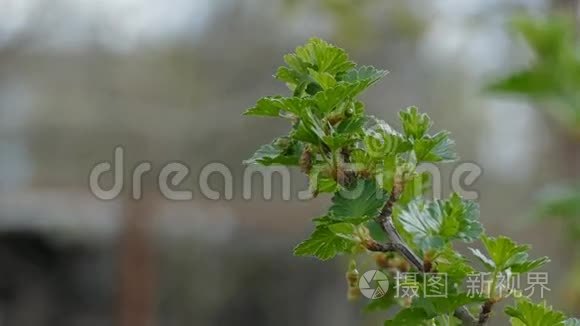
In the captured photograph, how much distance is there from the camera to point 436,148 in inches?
15.0

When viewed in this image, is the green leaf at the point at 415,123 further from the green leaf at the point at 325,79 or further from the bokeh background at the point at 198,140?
the bokeh background at the point at 198,140

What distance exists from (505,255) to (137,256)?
8.05 feet

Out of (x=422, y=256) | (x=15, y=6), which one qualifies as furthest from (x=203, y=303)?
(x=422, y=256)

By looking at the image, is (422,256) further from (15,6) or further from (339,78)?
(15,6)

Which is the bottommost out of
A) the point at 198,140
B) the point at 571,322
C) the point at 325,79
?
the point at 571,322

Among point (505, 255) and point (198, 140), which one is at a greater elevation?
point (198, 140)

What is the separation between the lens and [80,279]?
11.0 feet

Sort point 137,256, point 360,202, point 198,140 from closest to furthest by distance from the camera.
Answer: point 360,202, point 137,256, point 198,140

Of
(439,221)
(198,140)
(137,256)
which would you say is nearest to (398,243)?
(439,221)

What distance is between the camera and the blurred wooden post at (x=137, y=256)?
2.70 metres

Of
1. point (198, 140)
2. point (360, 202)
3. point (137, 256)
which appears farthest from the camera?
point (198, 140)

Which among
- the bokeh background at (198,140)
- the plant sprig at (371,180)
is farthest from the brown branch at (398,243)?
the bokeh background at (198,140)

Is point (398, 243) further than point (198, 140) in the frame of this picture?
No

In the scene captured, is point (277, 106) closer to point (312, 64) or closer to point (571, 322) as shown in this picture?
point (312, 64)
